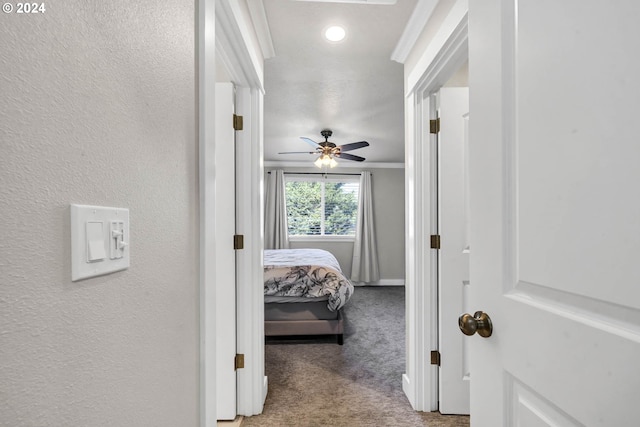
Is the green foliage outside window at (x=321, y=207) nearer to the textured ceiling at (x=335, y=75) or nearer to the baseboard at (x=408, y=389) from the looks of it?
the textured ceiling at (x=335, y=75)

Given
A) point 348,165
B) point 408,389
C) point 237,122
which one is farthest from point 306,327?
point 348,165

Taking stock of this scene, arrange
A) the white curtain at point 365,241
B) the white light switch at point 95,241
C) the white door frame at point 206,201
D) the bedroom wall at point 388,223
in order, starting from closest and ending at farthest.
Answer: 1. the white light switch at point 95,241
2. the white door frame at point 206,201
3. the white curtain at point 365,241
4. the bedroom wall at point 388,223

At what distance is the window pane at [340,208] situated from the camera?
602 cm

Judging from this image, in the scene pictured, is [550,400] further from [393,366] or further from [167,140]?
[393,366]

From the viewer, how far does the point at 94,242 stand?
0.50 meters

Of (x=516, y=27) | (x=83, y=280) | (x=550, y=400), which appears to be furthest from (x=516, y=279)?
(x=83, y=280)

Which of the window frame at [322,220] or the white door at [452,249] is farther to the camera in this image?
the window frame at [322,220]

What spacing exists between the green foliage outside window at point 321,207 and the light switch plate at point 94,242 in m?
5.38

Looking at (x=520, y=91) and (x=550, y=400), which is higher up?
(x=520, y=91)

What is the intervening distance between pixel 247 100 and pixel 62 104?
4.97 ft

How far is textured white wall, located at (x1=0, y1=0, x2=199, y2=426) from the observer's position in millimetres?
377

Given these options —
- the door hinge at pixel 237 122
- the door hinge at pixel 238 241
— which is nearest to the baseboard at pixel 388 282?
the door hinge at pixel 238 241

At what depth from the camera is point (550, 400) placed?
620mm

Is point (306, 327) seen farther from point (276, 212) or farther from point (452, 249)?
point (276, 212)
